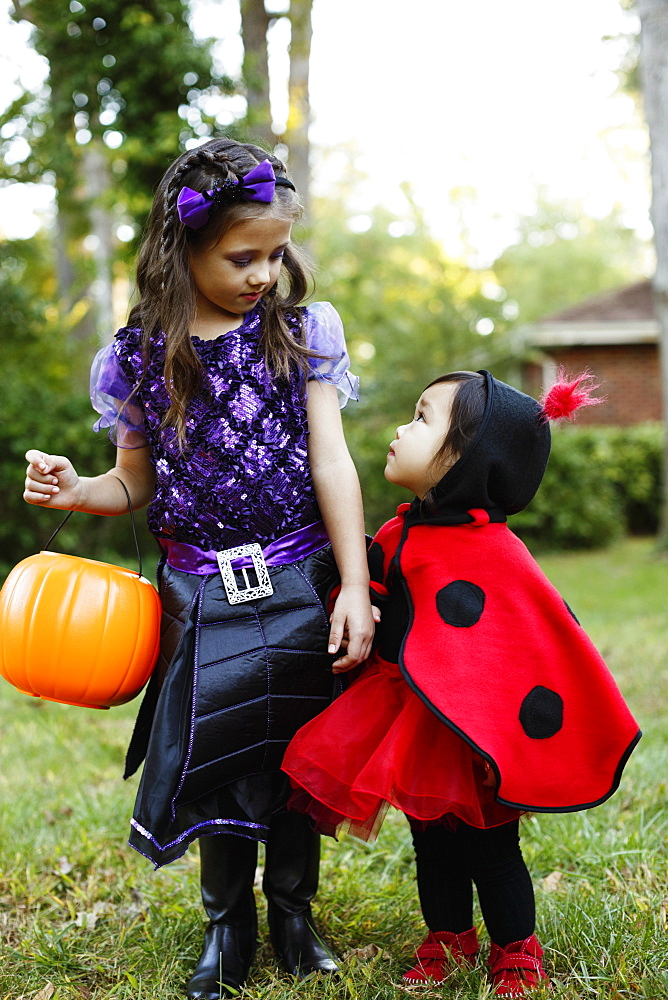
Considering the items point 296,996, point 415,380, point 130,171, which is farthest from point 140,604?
point 415,380

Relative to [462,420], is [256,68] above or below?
above

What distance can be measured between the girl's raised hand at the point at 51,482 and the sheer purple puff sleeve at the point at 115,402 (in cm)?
16

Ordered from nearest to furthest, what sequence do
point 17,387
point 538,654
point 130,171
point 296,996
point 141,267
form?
point 538,654 → point 296,996 → point 141,267 → point 130,171 → point 17,387

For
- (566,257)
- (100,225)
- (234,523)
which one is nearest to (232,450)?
(234,523)

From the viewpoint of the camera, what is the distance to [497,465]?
1.92 meters

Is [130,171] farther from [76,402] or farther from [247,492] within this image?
[247,492]

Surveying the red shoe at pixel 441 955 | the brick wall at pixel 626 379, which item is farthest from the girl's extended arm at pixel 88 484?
the brick wall at pixel 626 379

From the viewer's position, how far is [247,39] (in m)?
8.67

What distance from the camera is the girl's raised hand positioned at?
6.78 feet

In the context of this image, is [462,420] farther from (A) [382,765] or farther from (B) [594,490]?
(B) [594,490]

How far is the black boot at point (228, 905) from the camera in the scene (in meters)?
2.10

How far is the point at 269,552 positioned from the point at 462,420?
530 millimetres

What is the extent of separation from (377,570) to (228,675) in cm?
43

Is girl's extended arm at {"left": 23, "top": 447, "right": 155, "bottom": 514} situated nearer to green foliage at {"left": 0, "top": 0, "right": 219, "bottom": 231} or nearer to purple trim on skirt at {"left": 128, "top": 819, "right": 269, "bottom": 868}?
purple trim on skirt at {"left": 128, "top": 819, "right": 269, "bottom": 868}
